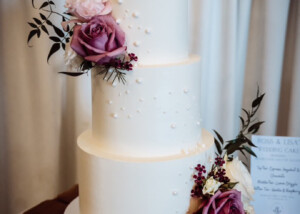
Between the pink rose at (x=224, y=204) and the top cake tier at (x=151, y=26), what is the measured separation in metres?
0.38

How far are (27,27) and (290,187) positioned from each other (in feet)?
4.26

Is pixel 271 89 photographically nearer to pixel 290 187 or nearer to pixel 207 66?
pixel 207 66

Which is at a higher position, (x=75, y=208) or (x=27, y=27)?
(x=27, y=27)

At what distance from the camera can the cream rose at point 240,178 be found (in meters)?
1.09

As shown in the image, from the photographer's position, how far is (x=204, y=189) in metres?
1.00

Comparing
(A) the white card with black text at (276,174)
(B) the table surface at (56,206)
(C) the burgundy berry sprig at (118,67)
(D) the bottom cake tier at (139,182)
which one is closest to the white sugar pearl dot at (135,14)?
(C) the burgundy berry sprig at (118,67)

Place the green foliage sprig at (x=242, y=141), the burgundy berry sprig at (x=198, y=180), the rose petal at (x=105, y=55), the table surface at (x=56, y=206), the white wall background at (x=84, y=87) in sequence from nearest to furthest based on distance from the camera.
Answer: the rose petal at (x=105, y=55) → the burgundy berry sprig at (x=198, y=180) → the green foliage sprig at (x=242, y=141) → the table surface at (x=56, y=206) → the white wall background at (x=84, y=87)

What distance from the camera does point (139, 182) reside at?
0.96m

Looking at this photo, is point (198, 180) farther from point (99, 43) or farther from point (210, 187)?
point (99, 43)

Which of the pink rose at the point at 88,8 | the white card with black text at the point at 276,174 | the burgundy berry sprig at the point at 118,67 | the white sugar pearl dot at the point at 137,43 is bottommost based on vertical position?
the white card with black text at the point at 276,174

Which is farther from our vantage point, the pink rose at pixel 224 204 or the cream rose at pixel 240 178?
the cream rose at pixel 240 178

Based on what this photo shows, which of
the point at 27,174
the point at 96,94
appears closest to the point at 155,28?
the point at 96,94

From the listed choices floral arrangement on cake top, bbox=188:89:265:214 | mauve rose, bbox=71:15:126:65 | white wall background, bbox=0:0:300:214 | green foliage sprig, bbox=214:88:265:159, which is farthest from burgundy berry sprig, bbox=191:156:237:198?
white wall background, bbox=0:0:300:214

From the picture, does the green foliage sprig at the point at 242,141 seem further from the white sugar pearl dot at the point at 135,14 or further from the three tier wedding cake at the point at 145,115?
the white sugar pearl dot at the point at 135,14
